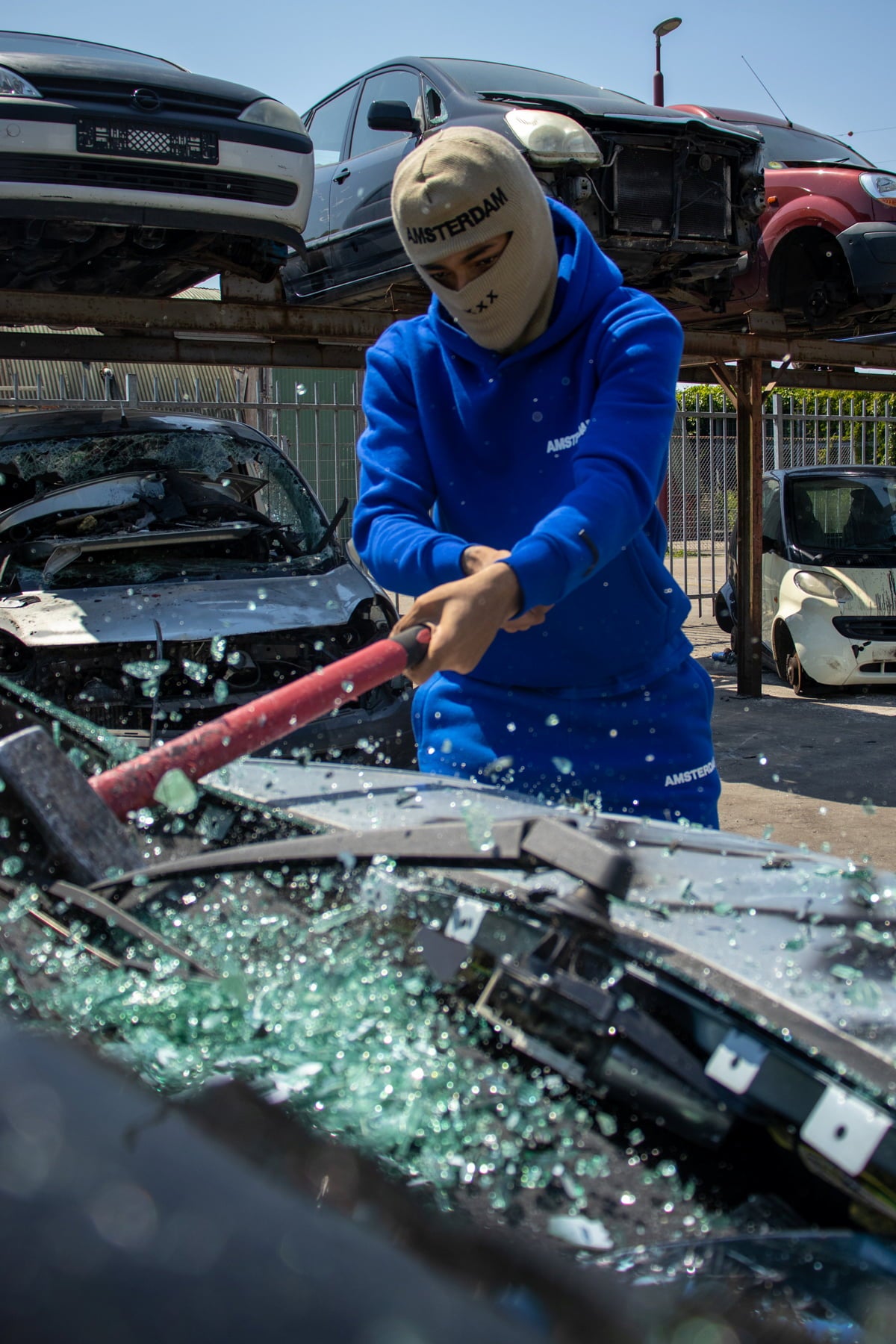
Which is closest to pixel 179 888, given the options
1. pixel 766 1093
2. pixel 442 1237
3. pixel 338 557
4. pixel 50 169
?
pixel 442 1237

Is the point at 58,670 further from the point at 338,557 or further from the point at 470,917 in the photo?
the point at 470,917

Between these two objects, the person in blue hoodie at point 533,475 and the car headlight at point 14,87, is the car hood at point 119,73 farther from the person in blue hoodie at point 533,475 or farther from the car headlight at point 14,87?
the person in blue hoodie at point 533,475

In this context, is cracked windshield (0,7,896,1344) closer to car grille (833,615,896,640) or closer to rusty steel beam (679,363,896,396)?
car grille (833,615,896,640)

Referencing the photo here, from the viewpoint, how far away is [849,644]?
313 inches

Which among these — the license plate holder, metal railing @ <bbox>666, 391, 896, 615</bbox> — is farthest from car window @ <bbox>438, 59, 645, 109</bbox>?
metal railing @ <bbox>666, 391, 896, 615</bbox>

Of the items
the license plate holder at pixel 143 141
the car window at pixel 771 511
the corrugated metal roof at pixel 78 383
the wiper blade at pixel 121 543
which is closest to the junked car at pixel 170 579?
the wiper blade at pixel 121 543

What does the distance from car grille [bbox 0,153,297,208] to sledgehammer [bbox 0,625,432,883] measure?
163 inches

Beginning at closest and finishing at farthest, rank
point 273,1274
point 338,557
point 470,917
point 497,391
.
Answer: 1. point 273,1274
2. point 470,917
3. point 497,391
4. point 338,557

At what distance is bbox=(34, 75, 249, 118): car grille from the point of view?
488 cm

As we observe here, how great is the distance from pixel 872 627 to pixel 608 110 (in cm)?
388

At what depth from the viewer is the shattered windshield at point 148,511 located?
488 centimetres

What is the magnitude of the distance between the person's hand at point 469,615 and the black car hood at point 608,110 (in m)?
5.49

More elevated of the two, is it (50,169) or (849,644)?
(50,169)

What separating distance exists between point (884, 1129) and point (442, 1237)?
1.23 ft
